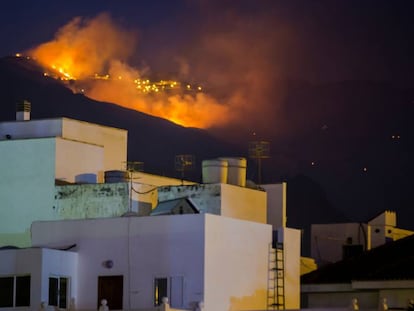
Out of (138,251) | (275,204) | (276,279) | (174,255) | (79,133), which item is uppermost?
(79,133)

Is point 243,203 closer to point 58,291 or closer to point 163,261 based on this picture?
point 163,261

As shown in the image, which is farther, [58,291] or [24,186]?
[24,186]

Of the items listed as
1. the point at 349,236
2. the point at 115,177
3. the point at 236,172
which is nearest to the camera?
the point at 236,172

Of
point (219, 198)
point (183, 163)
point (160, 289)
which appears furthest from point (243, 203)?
point (160, 289)

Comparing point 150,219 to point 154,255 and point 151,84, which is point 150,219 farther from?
point 151,84

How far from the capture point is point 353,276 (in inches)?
2331

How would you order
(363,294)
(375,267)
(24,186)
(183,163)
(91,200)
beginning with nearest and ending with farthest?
(363,294)
(375,267)
(91,200)
(24,186)
(183,163)

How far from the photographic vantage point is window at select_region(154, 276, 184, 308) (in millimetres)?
53375

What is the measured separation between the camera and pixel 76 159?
234ft

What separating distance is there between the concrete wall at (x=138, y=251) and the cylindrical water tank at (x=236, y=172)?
44.1 feet

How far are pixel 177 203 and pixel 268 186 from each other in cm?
1502

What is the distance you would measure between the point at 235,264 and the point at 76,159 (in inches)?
726

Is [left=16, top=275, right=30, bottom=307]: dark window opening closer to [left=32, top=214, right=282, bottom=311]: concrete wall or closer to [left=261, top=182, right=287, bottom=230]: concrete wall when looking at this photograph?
[left=32, top=214, right=282, bottom=311]: concrete wall

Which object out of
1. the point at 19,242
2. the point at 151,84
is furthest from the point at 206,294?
the point at 151,84
